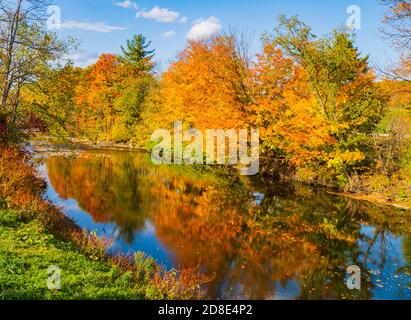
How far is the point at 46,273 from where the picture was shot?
7.82 metres

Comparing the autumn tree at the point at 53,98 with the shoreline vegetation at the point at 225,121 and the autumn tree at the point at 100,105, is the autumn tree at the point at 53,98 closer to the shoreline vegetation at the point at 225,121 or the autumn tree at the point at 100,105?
the shoreline vegetation at the point at 225,121

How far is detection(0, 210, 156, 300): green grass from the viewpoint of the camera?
7.12 meters

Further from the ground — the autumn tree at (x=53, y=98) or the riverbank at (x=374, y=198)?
the autumn tree at (x=53, y=98)

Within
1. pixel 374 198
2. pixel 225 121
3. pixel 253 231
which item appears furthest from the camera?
pixel 225 121

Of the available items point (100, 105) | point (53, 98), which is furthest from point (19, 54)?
point (100, 105)

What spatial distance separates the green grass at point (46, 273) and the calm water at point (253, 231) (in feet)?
8.56

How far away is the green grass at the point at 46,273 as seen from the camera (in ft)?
23.4

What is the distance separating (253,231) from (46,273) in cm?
926

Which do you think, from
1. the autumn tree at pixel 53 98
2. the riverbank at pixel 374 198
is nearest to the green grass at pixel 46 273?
the autumn tree at pixel 53 98

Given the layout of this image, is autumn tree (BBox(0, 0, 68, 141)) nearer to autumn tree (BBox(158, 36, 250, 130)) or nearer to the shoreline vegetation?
the shoreline vegetation

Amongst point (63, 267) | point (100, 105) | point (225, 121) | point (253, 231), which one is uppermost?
point (100, 105)

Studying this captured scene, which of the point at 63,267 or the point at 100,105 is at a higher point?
the point at 100,105

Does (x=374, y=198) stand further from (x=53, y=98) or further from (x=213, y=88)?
(x=53, y=98)

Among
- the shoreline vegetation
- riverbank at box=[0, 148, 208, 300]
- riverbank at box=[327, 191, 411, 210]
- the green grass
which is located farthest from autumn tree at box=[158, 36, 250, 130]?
the green grass
